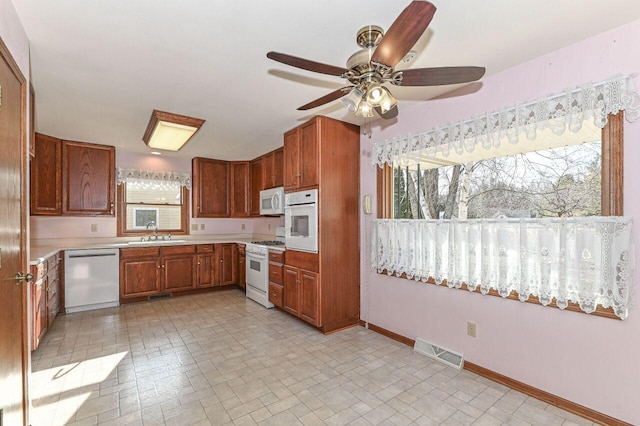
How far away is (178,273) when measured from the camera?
4.69 meters

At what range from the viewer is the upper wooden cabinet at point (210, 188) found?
17.5ft

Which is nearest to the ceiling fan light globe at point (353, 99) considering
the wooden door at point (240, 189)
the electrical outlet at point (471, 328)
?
the electrical outlet at point (471, 328)

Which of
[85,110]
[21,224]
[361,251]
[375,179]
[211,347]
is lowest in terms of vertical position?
[211,347]

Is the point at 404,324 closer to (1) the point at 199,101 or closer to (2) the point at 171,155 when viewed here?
(1) the point at 199,101

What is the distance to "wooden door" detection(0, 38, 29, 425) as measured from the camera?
143 cm

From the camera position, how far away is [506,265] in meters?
2.22

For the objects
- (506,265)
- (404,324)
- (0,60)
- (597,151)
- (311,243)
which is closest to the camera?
(0,60)

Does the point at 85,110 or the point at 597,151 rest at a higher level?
the point at 85,110

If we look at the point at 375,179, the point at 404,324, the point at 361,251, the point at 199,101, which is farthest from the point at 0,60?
the point at 404,324

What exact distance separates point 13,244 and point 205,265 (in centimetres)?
345

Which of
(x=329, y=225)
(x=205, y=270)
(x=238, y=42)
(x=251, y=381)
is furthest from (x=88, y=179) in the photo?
(x=251, y=381)

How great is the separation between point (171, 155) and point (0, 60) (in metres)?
3.92

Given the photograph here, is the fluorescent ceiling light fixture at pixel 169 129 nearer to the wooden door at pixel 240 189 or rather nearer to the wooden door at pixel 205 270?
the wooden door at pixel 240 189

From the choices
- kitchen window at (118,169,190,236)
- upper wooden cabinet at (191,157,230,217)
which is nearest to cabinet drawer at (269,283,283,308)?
upper wooden cabinet at (191,157,230,217)
